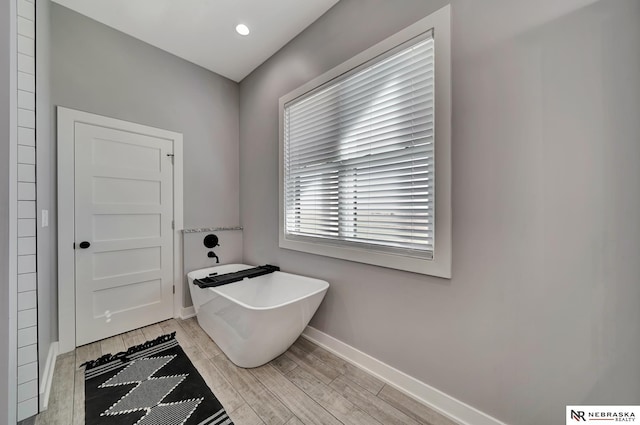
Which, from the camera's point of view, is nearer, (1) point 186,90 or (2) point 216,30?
(2) point 216,30

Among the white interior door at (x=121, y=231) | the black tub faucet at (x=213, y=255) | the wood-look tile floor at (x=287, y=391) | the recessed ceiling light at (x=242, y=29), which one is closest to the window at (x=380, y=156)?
the recessed ceiling light at (x=242, y=29)

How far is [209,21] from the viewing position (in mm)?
2170

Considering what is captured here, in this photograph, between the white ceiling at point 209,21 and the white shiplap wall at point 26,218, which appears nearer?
the white shiplap wall at point 26,218

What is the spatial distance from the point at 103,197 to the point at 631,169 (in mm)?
3529

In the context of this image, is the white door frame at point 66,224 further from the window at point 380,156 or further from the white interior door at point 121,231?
the window at point 380,156

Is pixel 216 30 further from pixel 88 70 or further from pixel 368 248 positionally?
pixel 368 248

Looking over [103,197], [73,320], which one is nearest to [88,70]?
[103,197]

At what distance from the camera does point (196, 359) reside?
190 cm

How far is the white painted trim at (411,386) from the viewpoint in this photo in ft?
4.28

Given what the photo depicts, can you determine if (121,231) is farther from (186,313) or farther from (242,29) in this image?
(242,29)

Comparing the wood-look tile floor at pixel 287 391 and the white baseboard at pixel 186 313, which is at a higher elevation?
the white baseboard at pixel 186 313

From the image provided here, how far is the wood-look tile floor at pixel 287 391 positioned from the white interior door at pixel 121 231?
33cm

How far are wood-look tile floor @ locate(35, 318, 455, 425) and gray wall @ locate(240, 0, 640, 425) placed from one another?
27cm

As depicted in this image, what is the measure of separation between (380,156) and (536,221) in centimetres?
95
